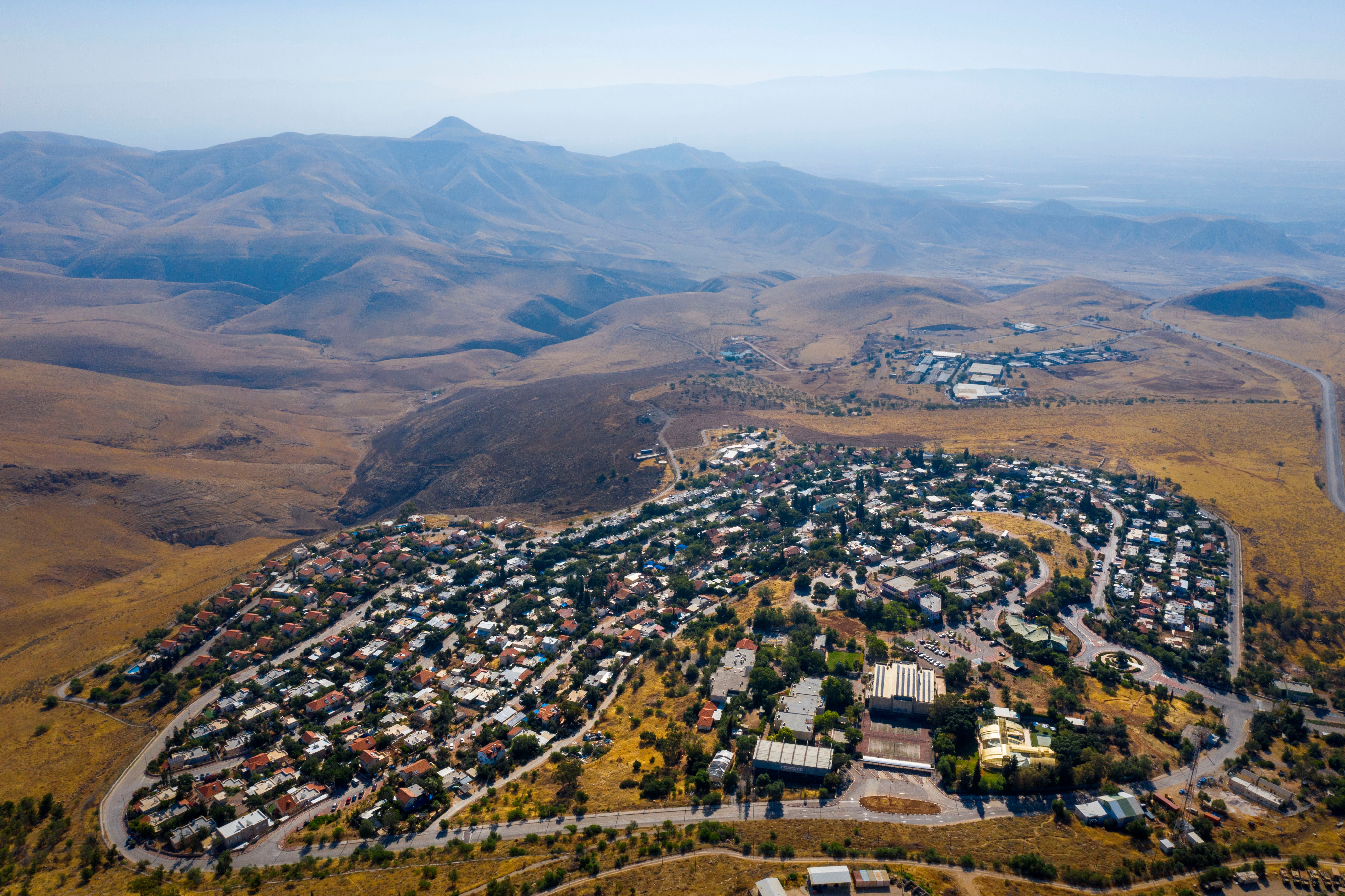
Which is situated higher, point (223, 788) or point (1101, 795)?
point (1101, 795)

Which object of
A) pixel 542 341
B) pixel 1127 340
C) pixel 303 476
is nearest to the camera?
pixel 303 476

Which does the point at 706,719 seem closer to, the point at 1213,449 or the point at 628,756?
the point at 628,756

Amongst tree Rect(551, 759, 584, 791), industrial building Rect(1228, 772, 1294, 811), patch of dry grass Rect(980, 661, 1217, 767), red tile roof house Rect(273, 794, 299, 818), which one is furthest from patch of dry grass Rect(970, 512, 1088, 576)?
red tile roof house Rect(273, 794, 299, 818)

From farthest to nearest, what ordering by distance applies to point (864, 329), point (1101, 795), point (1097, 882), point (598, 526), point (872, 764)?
1. point (864, 329)
2. point (598, 526)
3. point (872, 764)
4. point (1101, 795)
5. point (1097, 882)

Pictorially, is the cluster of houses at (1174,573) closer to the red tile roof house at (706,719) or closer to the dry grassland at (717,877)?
the red tile roof house at (706,719)

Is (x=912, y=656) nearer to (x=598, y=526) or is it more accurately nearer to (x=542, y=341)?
(x=598, y=526)

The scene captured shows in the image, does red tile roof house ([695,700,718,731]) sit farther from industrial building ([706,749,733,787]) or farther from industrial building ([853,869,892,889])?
industrial building ([853,869,892,889])

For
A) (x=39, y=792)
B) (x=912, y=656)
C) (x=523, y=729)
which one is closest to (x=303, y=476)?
(x=39, y=792)
